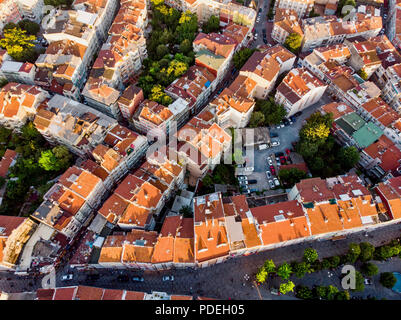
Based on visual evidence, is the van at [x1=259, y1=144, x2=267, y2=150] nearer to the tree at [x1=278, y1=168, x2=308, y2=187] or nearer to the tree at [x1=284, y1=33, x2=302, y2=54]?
the tree at [x1=278, y1=168, x2=308, y2=187]

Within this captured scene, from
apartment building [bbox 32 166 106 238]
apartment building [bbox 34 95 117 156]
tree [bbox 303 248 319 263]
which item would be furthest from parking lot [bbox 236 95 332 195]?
apartment building [bbox 32 166 106 238]

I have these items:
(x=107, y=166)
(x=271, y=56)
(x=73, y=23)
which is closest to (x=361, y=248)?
(x=271, y=56)

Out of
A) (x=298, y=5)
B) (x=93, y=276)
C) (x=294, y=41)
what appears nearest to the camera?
(x=93, y=276)

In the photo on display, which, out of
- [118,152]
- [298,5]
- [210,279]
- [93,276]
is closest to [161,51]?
[118,152]

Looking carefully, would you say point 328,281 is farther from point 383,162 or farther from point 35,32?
point 35,32

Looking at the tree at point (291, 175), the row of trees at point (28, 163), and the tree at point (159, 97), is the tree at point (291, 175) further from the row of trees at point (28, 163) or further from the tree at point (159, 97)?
the row of trees at point (28, 163)

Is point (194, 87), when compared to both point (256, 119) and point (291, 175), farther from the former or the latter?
point (291, 175)
